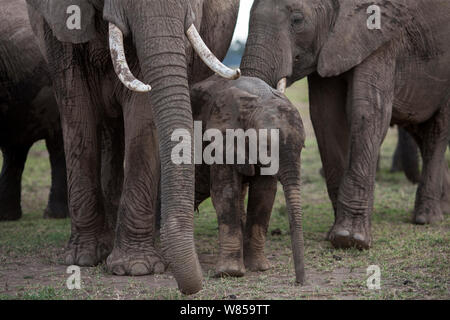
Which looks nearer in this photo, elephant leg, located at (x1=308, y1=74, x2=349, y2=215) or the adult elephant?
the adult elephant

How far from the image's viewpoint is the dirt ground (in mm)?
5238

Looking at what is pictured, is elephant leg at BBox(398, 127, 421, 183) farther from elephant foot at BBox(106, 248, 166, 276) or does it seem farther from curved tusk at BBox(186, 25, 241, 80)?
curved tusk at BBox(186, 25, 241, 80)

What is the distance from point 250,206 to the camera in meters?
5.85

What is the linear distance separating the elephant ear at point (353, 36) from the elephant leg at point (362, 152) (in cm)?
12

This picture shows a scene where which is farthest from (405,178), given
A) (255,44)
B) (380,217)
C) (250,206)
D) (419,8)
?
(250,206)

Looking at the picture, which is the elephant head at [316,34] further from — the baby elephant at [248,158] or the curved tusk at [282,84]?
the baby elephant at [248,158]

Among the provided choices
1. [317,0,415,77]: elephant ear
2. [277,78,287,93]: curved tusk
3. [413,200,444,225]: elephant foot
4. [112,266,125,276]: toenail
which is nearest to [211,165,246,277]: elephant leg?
[112,266,125,276]: toenail

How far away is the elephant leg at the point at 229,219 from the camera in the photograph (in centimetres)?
566

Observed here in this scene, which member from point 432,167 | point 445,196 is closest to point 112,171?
point 432,167

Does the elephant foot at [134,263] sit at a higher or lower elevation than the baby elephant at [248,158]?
lower

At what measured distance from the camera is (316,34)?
7145mm
